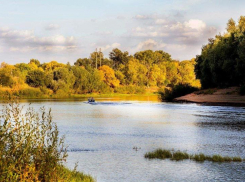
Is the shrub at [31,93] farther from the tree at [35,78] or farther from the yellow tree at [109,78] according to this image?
the yellow tree at [109,78]

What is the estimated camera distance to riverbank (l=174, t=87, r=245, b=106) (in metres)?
66.5

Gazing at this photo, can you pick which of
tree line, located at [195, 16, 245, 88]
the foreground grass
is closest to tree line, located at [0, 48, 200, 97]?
tree line, located at [195, 16, 245, 88]

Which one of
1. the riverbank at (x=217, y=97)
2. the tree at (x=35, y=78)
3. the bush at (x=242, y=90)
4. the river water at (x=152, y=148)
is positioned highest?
the tree at (x=35, y=78)

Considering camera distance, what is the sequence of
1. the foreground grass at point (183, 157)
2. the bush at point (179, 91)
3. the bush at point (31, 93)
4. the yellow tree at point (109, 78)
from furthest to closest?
the yellow tree at point (109, 78), the bush at point (31, 93), the bush at point (179, 91), the foreground grass at point (183, 157)

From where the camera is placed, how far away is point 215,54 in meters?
71.2

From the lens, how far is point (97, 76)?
12200cm

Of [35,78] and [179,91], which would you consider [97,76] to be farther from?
[179,91]

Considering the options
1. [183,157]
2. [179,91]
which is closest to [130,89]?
[179,91]

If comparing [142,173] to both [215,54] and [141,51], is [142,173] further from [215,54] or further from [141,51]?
[141,51]

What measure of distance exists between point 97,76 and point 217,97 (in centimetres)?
5696

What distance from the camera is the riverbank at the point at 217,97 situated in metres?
66.5

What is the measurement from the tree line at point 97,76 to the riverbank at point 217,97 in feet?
57.9

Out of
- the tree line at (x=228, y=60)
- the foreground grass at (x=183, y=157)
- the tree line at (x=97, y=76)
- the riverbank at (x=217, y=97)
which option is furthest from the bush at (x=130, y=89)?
the foreground grass at (x=183, y=157)

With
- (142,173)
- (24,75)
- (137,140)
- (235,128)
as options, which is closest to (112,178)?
(142,173)
